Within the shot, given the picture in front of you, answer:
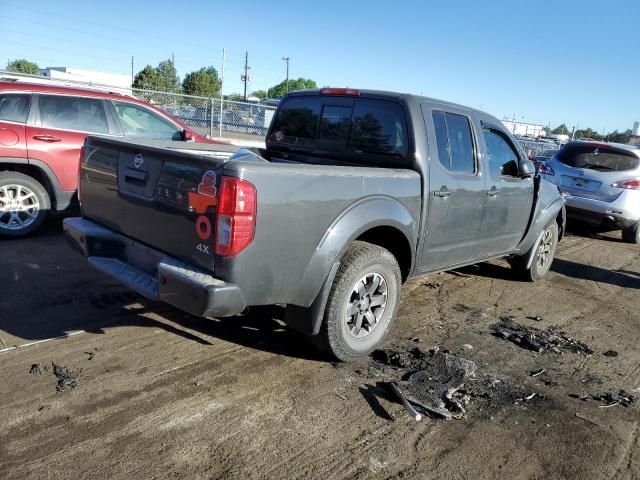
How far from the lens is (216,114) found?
14305 millimetres

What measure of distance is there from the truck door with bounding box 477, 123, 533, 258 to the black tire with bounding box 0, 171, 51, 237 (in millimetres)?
5177

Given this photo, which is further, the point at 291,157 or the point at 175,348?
the point at 291,157

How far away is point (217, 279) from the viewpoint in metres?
3.04

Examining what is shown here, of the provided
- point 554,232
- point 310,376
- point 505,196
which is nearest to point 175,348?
point 310,376

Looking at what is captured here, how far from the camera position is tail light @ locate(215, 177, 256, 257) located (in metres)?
2.88

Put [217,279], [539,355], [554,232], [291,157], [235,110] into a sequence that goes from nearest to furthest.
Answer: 1. [217,279]
2. [539,355]
3. [291,157]
4. [554,232]
5. [235,110]

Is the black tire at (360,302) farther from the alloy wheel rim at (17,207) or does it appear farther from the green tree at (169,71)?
the green tree at (169,71)

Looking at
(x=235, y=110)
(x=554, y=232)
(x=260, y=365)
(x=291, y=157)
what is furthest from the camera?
(x=235, y=110)

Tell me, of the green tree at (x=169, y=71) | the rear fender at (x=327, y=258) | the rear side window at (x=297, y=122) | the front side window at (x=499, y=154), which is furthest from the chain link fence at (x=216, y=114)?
the green tree at (x=169, y=71)

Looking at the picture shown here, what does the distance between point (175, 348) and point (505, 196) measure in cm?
344

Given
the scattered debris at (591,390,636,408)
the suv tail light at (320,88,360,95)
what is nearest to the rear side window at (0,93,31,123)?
the suv tail light at (320,88,360,95)

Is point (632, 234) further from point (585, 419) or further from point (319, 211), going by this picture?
point (319, 211)

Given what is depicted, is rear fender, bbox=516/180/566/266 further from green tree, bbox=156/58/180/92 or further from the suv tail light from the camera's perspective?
green tree, bbox=156/58/180/92

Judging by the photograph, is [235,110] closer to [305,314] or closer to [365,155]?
[365,155]
